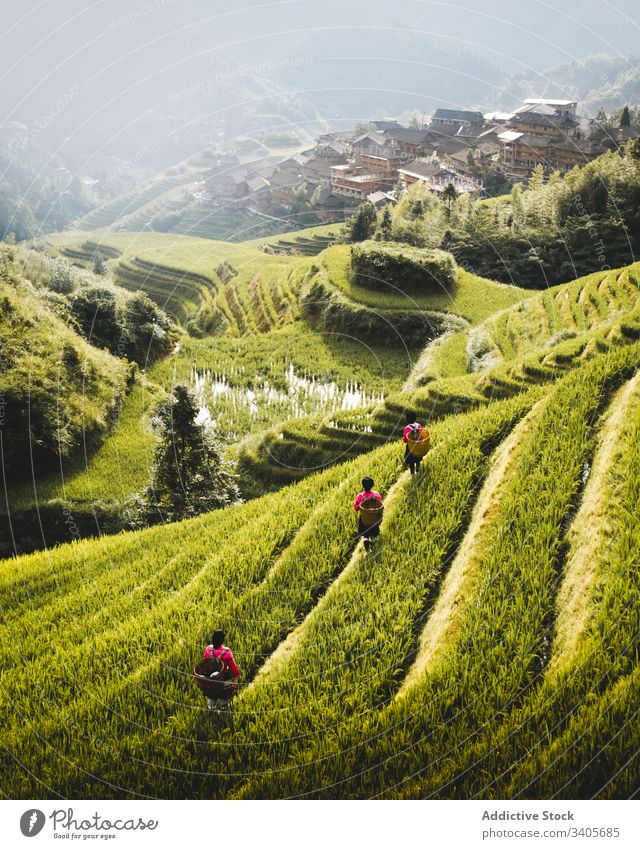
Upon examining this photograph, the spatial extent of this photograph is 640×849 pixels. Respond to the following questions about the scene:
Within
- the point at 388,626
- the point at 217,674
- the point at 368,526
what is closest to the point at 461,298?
the point at 368,526

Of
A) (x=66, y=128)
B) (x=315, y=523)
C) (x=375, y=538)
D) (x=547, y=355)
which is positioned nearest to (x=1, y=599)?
(x=315, y=523)

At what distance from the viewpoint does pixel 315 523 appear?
12211mm

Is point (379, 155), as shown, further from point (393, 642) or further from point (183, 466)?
point (393, 642)

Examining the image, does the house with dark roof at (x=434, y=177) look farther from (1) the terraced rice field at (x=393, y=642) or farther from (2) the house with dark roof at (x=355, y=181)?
(1) the terraced rice field at (x=393, y=642)

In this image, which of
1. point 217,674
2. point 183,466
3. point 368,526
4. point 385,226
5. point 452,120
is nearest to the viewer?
point 217,674

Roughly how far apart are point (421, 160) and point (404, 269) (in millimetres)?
36305

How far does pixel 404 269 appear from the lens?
4103 cm

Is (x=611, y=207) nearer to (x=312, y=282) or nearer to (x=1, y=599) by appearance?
(x=312, y=282)

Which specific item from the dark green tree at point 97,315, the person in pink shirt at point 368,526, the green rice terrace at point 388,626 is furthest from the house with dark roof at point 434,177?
the person in pink shirt at point 368,526

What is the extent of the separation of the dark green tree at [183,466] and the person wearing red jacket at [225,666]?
40.7 feet

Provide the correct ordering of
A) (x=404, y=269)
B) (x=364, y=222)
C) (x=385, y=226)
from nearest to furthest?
1. (x=404, y=269)
2. (x=385, y=226)
3. (x=364, y=222)

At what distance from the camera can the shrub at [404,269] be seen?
1592 inches

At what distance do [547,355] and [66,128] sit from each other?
202372 millimetres

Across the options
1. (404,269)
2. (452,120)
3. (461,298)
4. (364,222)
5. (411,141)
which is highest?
(452,120)
